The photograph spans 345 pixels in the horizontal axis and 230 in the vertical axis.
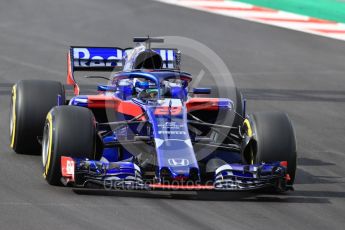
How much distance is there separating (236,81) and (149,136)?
27.6 ft

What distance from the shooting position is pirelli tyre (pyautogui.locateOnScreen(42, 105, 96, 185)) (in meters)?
11.1

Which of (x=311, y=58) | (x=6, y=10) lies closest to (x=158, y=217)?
(x=311, y=58)

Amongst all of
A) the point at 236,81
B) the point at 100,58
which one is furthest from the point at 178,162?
the point at 236,81

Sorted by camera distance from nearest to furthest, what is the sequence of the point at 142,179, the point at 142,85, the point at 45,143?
the point at 142,179 < the point at 45,143 < the point at 142,85

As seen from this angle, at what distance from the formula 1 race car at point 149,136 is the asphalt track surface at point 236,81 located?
8.9 inches

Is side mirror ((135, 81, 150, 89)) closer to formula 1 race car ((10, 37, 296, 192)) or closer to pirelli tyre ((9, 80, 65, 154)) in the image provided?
formula 1 race car ((10, 37, 296, 192))

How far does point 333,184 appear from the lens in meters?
12.2

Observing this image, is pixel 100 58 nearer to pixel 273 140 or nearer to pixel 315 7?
pixel 273 140

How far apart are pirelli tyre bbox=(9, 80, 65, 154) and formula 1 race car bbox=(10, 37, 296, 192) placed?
0.01 meters

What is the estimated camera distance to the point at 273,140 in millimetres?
11586

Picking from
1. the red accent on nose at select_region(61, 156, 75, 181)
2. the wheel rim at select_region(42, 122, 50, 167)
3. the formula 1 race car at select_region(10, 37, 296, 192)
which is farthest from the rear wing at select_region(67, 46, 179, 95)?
the red accent on nose at select_region(61, 156, 75, 181)

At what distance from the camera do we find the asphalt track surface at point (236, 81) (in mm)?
10211

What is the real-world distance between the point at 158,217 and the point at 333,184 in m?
2.79

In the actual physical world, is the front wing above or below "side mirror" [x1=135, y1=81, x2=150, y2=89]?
below
